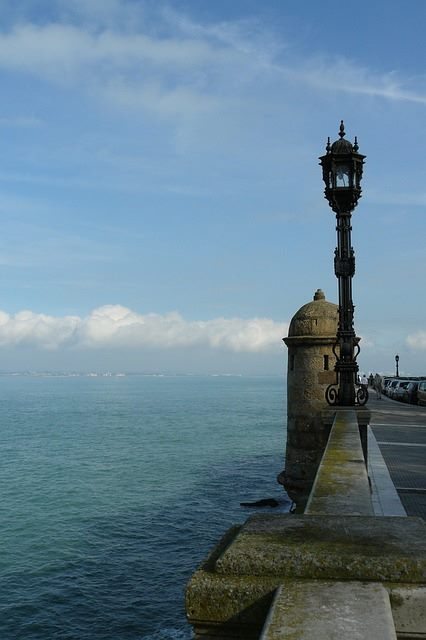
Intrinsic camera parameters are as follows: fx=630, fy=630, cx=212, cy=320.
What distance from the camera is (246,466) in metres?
37.7

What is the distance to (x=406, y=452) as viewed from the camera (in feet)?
53.9

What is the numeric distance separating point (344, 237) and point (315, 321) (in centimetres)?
672

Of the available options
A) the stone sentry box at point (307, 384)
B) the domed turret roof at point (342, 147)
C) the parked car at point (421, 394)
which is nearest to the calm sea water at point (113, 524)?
the stone sentry box at point (307, 384)

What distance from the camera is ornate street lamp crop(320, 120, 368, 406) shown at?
12.4 m

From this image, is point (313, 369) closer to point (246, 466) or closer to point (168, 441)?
point (246, 466)

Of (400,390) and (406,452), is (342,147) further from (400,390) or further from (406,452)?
(400,390)

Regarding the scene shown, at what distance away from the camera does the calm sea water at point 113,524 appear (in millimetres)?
15523

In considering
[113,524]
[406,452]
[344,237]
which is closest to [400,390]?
[113,524]

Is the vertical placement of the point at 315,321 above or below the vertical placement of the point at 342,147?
below

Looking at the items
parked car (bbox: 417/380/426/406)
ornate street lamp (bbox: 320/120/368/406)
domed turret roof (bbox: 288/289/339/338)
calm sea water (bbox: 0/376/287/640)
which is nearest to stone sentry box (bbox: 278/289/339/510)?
domed turret roof (bbox: 288/289/339/338)

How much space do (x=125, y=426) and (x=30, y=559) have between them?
154 feet

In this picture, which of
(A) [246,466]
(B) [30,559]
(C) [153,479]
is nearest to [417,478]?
(B) [30,559]

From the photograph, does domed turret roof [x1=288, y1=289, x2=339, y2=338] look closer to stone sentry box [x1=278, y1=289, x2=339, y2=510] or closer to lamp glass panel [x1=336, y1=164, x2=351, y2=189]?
stone sentry box [x1=278, y1=289, x2=339, y2=510]

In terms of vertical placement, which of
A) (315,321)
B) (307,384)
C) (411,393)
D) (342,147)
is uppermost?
(342,147)
